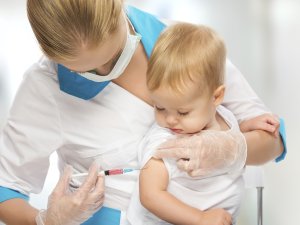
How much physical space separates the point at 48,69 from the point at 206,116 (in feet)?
1.48

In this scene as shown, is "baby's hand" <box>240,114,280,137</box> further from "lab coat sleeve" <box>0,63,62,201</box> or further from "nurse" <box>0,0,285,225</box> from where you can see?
"lab coat sleeve" <box>0,63,62,201</box>

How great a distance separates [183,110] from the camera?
130 cm

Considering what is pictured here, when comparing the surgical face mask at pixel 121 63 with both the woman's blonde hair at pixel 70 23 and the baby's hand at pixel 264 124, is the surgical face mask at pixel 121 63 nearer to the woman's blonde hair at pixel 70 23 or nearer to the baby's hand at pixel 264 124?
the woman's blonde hair at pixel 70 23

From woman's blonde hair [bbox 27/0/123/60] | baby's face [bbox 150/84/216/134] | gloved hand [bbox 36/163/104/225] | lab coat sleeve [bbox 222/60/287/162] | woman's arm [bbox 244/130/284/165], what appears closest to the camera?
woman's blonde hair [bbox 27/0/123/60]

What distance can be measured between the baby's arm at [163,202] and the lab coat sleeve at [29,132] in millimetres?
318

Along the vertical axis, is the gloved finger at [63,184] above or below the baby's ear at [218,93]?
below

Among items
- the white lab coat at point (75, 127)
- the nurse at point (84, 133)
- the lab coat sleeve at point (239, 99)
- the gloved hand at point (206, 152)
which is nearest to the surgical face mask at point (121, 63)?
the nurse at point (84, 133)

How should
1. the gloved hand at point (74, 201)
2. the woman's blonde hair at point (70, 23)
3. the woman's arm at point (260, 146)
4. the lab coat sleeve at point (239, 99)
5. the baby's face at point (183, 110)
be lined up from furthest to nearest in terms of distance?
the lab coat sleeve at point (239, 99) → the woman's arm at point (260, 146) → the gloved hand at point (74, 201) → the baby's face at point (183, 110) → the woman's blonde hair at point (70, 23)

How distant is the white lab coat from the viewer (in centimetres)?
146

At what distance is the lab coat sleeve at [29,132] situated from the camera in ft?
4.76

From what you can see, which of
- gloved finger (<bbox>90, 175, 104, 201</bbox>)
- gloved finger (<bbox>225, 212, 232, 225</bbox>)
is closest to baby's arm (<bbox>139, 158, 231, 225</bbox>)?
gloved finger (<bbox>225, 212, 232, 225</bbox>)

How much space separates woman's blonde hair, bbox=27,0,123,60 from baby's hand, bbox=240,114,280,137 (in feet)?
1.83

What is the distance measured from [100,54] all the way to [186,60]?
0.66ft

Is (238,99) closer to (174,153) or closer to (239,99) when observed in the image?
(239,99)
